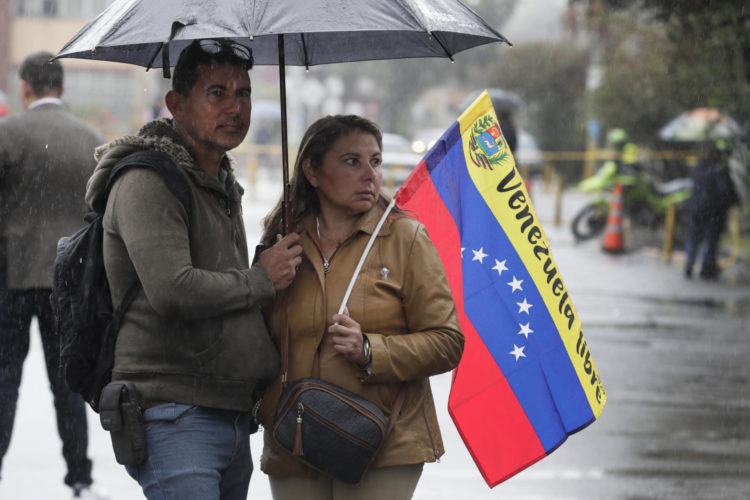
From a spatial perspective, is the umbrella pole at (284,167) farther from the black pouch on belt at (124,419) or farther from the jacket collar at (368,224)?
the black pouch on belt at (124,419)

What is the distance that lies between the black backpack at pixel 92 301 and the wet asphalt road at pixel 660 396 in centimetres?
343

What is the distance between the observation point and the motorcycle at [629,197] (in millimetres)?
18875

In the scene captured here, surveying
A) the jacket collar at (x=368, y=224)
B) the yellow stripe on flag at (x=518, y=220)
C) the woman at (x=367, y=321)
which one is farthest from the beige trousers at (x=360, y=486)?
the yellow stripe on flag at (x=518, y=220)

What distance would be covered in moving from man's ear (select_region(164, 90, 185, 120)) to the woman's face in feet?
1.51

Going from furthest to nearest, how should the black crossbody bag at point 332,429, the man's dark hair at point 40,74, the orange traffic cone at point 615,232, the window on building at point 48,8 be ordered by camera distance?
the window on building at point 48,8, the orange traffic cone at point 615,232, the man's dark hair at point 40,74, the black crossbody bag at point 332,429

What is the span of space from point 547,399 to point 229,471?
1.12m

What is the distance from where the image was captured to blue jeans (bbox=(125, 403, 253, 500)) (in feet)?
9.93

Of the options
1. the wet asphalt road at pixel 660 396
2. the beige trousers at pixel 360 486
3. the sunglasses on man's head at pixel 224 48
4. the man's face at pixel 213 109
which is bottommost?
the wet asphalt road at pixel 660 396

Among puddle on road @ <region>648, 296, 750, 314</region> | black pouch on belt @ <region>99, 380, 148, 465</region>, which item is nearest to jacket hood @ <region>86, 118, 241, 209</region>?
black pouch on belt @ <region>99, 380, 148, 465</region>

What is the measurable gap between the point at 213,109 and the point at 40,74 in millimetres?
2660

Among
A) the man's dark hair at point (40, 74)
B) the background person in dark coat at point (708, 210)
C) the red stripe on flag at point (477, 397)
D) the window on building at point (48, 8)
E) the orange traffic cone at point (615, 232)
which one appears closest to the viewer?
the red stripe on flag at point (477, 397)

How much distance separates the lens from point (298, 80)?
45.5m

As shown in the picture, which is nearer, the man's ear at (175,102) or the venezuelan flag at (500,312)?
the man's ear at (175,102)

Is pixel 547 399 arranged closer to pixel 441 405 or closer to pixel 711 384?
pixel 441 405
